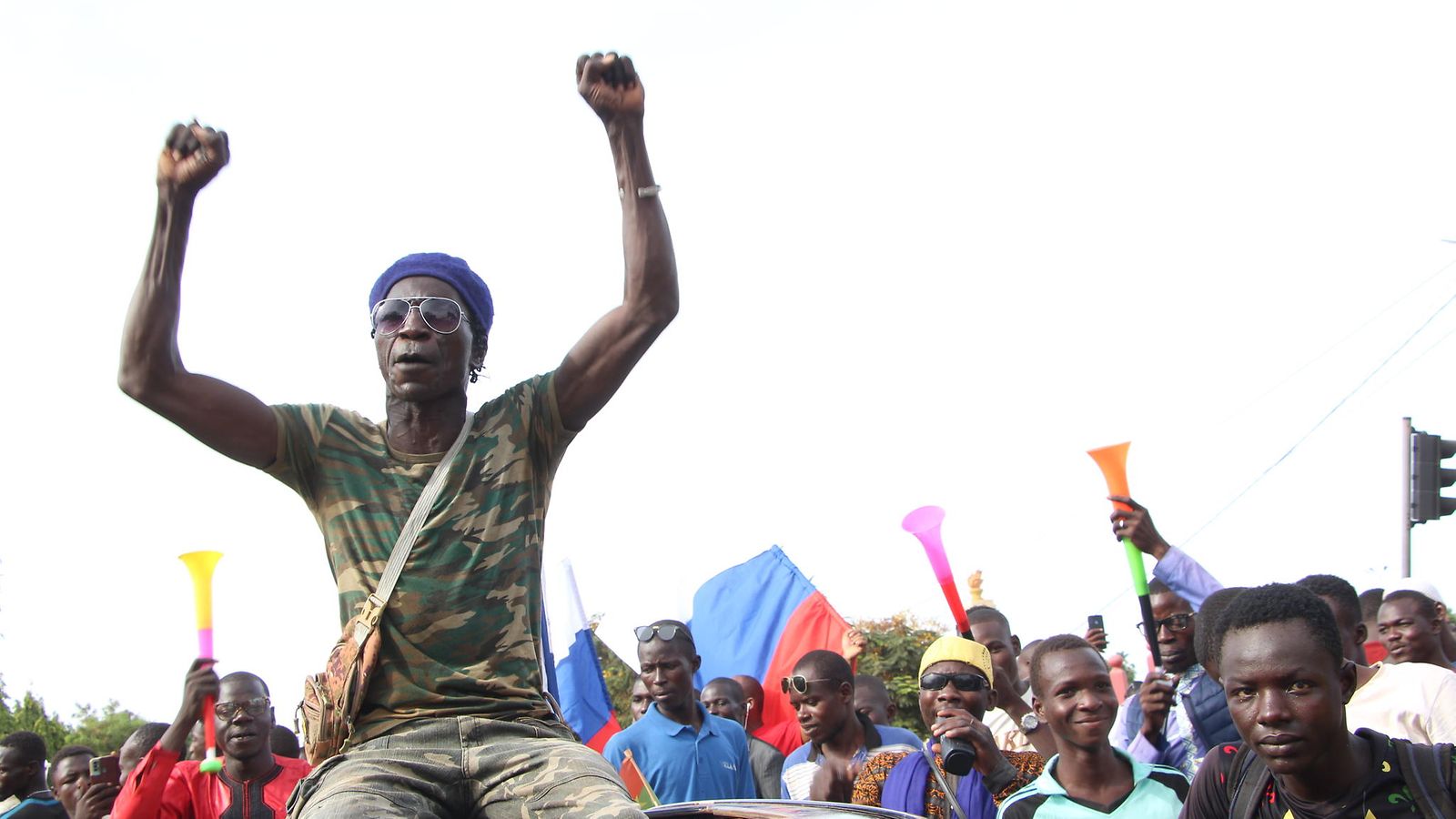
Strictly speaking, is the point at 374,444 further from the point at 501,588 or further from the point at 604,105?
the point at 604,105

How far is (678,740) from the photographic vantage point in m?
7.10

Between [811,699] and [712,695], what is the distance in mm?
2007

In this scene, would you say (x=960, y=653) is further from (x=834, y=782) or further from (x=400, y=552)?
(x=400, y=552)

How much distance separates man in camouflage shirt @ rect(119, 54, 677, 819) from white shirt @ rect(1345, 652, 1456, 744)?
3.27 meters

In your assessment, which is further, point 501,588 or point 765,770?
point 765,770

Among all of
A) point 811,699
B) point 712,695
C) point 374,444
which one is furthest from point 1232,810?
point 712,695

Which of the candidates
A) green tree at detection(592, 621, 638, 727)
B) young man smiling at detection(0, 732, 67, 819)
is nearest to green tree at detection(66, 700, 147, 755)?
green tree at detection(592, 621, 638, 727)

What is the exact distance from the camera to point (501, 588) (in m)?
3.09

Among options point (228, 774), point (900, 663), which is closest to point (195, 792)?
point (228, 774)

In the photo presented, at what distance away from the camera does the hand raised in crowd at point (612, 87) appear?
3.36 metres

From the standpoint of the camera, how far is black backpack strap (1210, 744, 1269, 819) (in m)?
3.54

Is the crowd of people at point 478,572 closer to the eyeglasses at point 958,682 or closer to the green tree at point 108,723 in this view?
the eyeglasses at point 958,682

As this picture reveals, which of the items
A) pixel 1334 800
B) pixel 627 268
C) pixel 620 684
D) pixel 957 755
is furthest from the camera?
pixel 620 684

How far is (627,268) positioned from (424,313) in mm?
492
